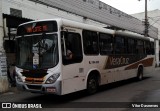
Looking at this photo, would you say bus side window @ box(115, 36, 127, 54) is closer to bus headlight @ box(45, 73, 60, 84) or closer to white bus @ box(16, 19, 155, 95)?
white bus @ box(16, 19, 155, 95)

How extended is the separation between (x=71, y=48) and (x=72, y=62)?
506 millimetres

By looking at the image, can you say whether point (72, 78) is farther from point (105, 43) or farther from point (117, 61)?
point (117, 61)

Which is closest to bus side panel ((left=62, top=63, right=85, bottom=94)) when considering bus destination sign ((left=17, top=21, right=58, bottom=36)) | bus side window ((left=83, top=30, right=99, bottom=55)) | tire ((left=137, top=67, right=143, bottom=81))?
bus side window ((left=83, top=30, right=99, bottom=55))

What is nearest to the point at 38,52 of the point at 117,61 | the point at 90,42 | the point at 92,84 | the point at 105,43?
the point at 90,42

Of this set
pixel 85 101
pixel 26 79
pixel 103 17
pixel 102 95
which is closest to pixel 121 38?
pixel 102 95

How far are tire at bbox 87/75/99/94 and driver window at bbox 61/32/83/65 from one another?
1235 mm

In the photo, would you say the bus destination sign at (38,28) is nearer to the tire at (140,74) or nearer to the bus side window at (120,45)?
the bus side window at (120,45)

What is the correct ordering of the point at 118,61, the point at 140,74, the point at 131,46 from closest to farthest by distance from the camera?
the point at 118,61 → the point at 131,46 → the point at 140,74

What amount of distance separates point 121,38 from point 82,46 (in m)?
4.13

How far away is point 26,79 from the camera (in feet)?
32.7

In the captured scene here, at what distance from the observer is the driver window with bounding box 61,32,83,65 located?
31.5ft

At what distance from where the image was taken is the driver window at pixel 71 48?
31.5 ft

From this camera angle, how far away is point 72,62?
33.0 feet

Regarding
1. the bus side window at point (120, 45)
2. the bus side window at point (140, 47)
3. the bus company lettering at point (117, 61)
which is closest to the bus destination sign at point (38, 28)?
the bus company lettering at point (117, 61)
